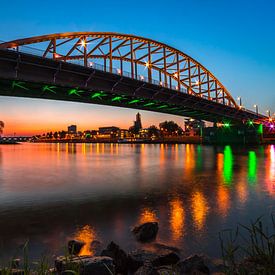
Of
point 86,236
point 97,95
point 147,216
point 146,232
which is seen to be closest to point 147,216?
point 147,216

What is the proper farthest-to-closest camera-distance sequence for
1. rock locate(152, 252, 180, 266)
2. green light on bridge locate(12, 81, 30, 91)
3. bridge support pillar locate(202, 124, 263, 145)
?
bridge support pillar locate(202, 124, 263, 145) < green light on bridge locate(12, 81, 30, 91) < rock locate(152, 252, 180, 266)

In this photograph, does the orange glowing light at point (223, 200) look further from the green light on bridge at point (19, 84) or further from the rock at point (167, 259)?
the green light on bridge at point (19, 84)

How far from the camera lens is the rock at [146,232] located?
798 cm

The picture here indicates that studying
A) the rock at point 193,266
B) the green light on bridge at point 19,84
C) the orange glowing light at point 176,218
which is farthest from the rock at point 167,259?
the green light on bridge at point 19,84

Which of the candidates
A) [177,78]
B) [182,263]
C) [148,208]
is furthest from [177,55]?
[182,263]

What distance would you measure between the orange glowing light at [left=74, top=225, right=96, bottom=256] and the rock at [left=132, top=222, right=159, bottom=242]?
1.40 metres

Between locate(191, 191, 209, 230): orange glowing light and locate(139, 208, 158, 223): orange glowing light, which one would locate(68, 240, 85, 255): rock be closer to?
locate(139, 208, 158, 223): orange glowing light

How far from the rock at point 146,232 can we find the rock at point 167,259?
1604mm

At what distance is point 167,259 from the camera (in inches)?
248

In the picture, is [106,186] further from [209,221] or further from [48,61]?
[48,61]

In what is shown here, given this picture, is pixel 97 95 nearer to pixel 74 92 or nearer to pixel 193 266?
pixel 74 92

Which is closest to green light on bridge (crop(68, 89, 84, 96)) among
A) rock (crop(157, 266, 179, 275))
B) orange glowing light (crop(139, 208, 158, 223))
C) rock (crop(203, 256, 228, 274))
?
orange glowing light (crop(139, 208, 158, 223))

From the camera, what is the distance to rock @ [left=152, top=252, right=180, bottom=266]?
6.15 meters

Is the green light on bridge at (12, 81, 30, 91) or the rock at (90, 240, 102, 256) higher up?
the green light on bridge at (12, 81, 30, 91)
